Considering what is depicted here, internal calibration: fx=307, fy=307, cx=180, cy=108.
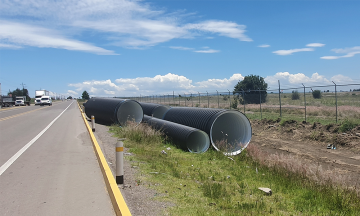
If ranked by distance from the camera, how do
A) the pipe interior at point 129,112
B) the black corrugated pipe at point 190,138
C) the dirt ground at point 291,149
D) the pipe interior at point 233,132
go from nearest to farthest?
1. the dirt ground at point 291,149
2. the black corrugated pipe at point 190,138
3. the pipe interior at point 233,132
4. the pipe interior at point 129,112

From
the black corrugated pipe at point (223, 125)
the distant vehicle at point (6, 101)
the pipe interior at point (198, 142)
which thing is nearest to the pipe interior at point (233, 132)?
the black corrugated pipe at point (223, 125)

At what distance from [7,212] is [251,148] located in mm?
9618

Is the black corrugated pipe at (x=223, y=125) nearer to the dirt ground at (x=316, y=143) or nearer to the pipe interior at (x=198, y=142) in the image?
the pipe interior at (x=198, y=142)

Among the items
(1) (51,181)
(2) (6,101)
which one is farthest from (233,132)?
(2) (6,101)

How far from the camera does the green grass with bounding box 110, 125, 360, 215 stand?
18.5 feet

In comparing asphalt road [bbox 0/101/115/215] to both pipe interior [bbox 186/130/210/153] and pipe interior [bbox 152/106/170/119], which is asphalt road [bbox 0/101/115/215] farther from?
pipe interior [bbox 152/106/170/119]

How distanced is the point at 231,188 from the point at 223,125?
7884mm

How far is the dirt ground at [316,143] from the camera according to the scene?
39.7 ft

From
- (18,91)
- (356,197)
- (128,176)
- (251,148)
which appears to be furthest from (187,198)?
(18,91)

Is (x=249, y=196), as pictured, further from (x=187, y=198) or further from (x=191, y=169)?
(x=191, y=169)

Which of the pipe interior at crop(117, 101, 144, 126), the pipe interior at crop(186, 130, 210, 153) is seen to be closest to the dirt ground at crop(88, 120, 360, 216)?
the pipe interior at crop(186, 130, 210, 153)

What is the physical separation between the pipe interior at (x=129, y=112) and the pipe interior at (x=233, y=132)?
300 inches

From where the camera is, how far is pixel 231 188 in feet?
23.1

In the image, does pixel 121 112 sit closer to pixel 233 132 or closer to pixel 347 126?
pixel 233 132
